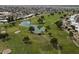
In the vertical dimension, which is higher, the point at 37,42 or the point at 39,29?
the point at 39,29

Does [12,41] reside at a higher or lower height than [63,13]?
lower

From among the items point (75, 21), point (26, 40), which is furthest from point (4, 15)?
point (75, 21)

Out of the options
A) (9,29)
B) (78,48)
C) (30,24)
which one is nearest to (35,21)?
(30,24)

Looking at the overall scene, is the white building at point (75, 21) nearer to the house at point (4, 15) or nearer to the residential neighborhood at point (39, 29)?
the residential neighborhood at point (39, 29)

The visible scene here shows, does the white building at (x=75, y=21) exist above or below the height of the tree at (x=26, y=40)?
above

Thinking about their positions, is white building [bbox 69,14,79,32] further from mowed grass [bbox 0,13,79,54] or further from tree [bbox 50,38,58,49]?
tree [bbox 50,38,58,49]

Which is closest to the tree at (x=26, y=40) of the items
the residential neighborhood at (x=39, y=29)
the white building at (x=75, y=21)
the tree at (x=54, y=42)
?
the residential neighborhood at (x=39, y=29)

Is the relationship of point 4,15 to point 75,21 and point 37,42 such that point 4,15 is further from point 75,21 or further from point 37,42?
point 75,21
